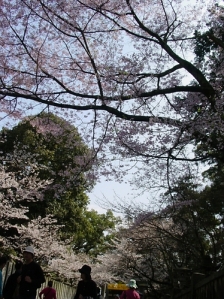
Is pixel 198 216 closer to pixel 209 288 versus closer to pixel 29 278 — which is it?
pixel 209 288

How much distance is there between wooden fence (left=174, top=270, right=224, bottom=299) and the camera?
15.3 feet

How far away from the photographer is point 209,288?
531cm

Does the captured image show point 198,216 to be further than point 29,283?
Yes

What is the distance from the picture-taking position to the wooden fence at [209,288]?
183 inches

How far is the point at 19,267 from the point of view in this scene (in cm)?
582

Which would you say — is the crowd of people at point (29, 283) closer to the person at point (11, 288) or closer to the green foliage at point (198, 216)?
the person at point (11, 288)

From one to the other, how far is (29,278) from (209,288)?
2.48 metres

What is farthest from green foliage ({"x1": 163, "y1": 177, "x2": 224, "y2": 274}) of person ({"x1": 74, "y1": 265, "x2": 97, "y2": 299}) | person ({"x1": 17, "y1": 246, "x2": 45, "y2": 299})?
person ({"x1": 17, "y1": 246, "x2": 45, "y2": 299})

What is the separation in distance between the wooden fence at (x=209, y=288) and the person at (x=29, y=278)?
90.6 inches

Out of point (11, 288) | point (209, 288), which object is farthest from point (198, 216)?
point (11, 288)

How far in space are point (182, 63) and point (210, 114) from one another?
41.4 inches

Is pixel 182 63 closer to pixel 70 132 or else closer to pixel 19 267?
pixel 70 132

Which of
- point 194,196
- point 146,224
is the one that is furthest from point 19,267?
point 146,224

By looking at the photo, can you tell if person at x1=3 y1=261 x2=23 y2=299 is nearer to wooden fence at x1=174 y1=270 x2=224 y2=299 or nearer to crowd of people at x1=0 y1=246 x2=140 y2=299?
crowd of people at x1=0 y1=246 x2=140 y2=299
